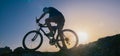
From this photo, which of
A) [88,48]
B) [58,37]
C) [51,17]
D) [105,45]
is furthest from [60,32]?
[105,45]

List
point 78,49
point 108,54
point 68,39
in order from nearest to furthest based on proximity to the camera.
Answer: point 108,54
point 78,49
point 68,39

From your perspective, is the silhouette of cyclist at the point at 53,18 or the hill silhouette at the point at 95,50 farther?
the silhouette of cyclist at the point at 53,18

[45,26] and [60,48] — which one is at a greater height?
[45,26]

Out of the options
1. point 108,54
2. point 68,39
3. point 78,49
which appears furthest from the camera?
point 68,39

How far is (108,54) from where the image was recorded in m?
11.3

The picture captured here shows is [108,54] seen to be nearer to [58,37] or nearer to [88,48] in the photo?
[88,48]

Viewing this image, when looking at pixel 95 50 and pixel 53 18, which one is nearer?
pixel 95 50

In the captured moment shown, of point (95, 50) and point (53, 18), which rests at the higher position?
point (53, 18)

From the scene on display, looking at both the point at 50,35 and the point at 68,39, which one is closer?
the point at 50,35

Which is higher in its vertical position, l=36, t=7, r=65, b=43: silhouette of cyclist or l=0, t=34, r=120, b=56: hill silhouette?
l=36, t=7, r=65, b=43: silhouette of cyclist

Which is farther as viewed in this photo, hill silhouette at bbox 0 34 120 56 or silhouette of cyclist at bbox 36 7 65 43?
silhouette of cyclist at bbox 36 7 65 43

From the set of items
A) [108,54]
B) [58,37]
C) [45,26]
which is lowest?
[108,54]

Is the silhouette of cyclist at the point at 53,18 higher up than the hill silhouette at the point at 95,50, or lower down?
higher up

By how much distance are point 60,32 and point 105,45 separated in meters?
3.15
